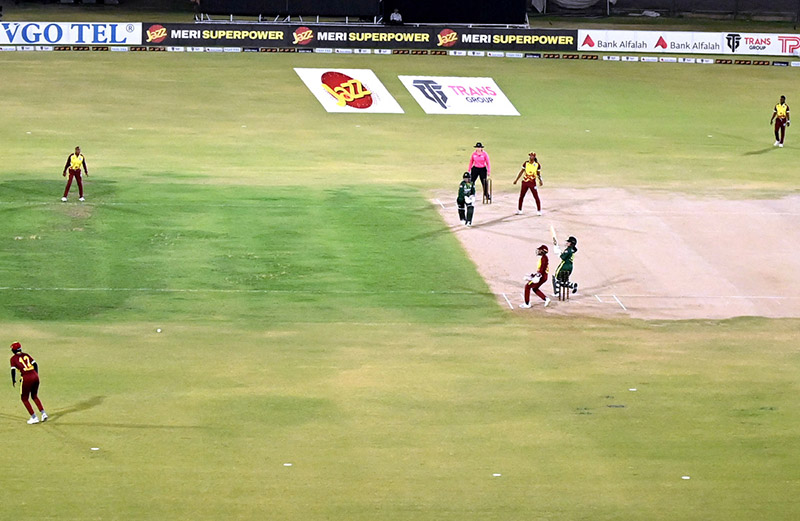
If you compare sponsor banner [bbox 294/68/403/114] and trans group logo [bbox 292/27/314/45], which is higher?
trans group logo [bbox 292/27/314/45]

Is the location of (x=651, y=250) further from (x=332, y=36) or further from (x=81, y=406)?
(x=332, y=36)

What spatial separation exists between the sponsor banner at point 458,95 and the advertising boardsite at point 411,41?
218 inches

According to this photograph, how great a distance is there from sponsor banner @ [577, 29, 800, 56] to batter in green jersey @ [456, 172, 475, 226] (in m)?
32.8

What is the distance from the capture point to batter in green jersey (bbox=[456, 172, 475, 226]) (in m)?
36.7

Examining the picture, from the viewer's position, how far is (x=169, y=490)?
19.7 m

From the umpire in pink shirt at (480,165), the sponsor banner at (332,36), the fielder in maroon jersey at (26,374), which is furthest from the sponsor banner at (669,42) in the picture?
the fielder in maroon jersey at (26,374)

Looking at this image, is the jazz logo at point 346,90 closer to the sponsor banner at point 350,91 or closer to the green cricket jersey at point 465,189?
the sponsor banner at point 350,91

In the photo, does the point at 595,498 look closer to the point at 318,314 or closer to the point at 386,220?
the point at 318,314

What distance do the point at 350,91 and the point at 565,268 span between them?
30.8 m

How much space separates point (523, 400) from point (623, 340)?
473 cm

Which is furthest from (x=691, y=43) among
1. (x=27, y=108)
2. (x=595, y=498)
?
(x=595, y=498)

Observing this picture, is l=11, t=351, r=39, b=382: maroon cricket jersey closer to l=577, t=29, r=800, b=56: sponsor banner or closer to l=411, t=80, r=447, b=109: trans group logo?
l=411, t=80, r=447, b=109: trans group logo

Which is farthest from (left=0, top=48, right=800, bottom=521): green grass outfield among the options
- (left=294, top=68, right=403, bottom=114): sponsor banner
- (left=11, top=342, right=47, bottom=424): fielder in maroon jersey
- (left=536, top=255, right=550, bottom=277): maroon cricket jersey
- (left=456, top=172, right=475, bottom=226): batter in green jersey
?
(left=294, top=68, right=403, bottom=114): sponsor banner

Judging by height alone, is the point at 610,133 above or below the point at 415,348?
above
